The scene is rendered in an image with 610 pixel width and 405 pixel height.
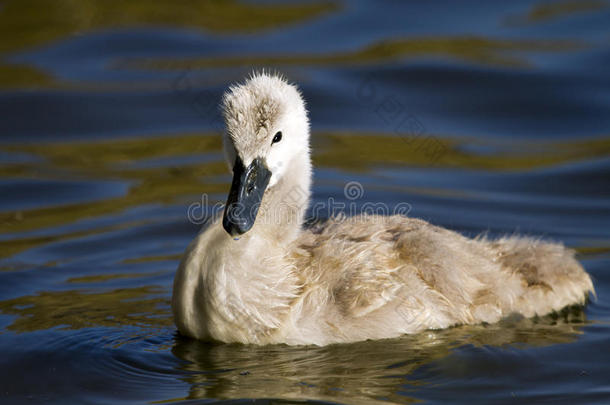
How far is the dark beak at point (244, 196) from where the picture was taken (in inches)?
253

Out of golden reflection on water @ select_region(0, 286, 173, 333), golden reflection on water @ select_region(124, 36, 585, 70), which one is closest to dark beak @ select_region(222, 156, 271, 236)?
golden reflection on water @ select_region(0, 286, 173, 333)

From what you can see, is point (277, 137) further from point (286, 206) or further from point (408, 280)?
point (408, 280)

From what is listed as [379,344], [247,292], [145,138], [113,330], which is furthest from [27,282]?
[145,138]

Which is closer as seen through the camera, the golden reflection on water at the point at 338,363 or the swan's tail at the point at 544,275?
the golden reflection on water at the point at 338,363

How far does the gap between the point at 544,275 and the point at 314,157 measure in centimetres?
489

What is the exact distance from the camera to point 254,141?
6.58 meters

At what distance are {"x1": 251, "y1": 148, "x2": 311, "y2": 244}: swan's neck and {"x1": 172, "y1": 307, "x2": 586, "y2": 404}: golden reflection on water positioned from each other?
2.51 feet

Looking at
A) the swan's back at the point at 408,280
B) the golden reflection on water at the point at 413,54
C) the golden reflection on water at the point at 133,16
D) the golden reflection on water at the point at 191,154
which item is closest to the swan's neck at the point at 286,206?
the swan's back at the point at 408,280

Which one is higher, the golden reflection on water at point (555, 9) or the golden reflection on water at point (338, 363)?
the golden reflection on water at point (555, 9)

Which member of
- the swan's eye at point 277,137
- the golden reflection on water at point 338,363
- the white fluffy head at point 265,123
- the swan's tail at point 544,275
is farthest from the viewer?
the swan's tail at point 544,275

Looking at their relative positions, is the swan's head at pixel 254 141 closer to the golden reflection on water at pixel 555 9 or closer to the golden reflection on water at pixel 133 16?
the golden reflection on water at pixel 133 16

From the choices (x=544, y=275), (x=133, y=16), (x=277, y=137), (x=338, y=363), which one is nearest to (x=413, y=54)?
(x=133, y=16)

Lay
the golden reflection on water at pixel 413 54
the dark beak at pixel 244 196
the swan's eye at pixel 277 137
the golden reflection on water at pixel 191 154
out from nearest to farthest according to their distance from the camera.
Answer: the dark beak at pixel 244 196, the swan's eye at pixel 277 137, the golden reflection on water at pixel 191 154, the golden reflection on water at pixel 413 54

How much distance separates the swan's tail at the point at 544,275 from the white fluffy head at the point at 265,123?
73.7 inches
